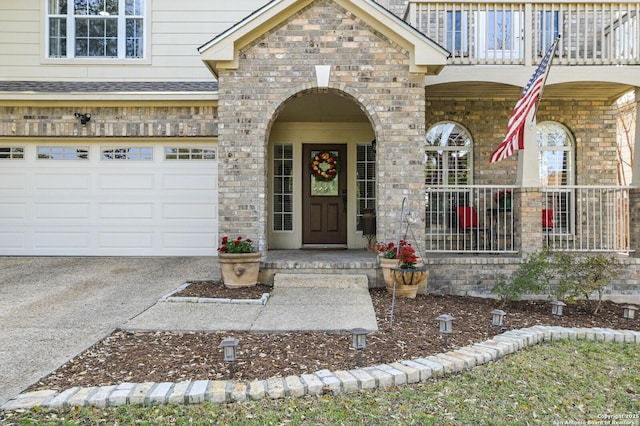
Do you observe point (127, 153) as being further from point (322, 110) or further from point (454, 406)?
point (454, 406)

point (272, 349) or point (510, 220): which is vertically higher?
point (510, 220)

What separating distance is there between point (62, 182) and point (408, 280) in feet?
23.9

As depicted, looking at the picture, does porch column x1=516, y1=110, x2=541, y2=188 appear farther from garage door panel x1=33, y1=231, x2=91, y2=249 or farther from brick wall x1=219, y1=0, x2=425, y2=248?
garage door panel x1=33, y1=231, x2=91, y2=249

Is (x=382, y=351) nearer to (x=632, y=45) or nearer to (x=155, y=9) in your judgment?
(x=632, y=45)

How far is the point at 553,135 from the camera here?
8523 mm

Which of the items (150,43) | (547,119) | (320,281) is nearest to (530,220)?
(547,119)

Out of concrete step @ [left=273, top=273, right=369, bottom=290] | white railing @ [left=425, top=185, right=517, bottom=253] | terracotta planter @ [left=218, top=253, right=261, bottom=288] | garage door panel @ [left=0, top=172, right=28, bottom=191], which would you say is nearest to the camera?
terracotta planter @ [left=218, top=253, right=261, bottom=288]

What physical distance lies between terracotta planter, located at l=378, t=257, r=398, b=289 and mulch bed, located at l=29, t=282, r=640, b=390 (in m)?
0.70

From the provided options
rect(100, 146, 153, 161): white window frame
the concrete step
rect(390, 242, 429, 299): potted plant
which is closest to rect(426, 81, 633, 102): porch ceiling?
rect(390, 242, 429, 299): potted plant

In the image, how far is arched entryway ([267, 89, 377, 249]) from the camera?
9.10 meters

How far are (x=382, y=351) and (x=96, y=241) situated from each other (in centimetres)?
723

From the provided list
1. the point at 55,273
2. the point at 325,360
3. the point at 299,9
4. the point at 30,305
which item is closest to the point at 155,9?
the point at 299,9

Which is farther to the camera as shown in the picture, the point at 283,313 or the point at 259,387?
the point at 283,313

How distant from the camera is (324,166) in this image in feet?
30.0
